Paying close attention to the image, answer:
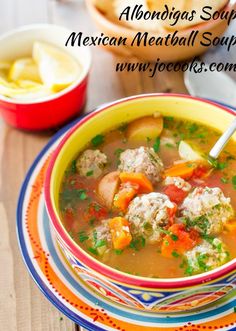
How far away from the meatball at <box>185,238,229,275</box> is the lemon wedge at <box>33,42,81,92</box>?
2.64 feet

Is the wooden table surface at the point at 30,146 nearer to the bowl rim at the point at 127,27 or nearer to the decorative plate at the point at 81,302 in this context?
the decorative plate at the point at 81,302

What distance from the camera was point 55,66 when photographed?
6.37 ft

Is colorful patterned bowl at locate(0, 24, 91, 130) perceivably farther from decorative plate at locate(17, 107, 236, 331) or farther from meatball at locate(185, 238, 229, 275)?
meatball at locate(185, 238, 229, 275)

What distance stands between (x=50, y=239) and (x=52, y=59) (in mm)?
724

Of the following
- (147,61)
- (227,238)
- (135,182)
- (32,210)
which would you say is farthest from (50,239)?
(147,61)

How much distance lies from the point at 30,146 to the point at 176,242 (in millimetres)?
738

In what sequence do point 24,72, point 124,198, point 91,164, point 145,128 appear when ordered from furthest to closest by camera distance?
1. point 24,72
2. point 145,128
3. point 91,164
4. point 124,198

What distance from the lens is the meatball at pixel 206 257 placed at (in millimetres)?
1330

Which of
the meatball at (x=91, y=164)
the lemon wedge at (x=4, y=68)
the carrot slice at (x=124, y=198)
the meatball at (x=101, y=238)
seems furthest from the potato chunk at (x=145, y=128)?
the lemon wedge at (x=4, y=68)

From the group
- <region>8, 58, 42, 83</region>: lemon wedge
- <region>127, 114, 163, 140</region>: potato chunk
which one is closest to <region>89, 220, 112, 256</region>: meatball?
<region>127, 114, 163, 140</region>: potato chunk

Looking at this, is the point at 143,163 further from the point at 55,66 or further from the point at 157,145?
the point at 55,66

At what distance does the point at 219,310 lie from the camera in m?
1.37

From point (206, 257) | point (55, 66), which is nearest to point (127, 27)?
point (55, 66)

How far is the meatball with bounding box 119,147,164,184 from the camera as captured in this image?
153 cm
